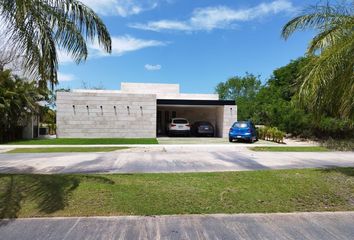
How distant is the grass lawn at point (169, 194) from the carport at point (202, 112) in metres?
20.7

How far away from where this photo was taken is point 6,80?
25297mm

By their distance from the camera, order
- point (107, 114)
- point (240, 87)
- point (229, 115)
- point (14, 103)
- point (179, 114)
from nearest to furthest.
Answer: point (14, 103) < point (107, 114) < point (229, 115) < point (179, 114) < point (240, 87)

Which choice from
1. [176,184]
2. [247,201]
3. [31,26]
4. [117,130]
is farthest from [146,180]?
[117,130]

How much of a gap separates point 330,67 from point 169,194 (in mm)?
5236

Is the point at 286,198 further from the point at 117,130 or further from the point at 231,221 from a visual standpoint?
the point at 117,130

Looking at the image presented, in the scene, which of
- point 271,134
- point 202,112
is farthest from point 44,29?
point 202,112

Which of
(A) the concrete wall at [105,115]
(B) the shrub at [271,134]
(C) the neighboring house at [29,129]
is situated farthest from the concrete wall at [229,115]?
(C) the neighboring house at [29,129]

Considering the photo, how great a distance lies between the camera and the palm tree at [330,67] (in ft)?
30.5

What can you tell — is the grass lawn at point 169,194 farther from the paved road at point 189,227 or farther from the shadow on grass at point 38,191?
the paved road at point 189,227

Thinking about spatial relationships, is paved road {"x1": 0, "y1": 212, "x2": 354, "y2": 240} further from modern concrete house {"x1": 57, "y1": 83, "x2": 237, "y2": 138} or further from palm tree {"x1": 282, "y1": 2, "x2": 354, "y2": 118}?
modern concrete house {"x1": 57, "y1": 83, "x2": 237, "y2": 138}

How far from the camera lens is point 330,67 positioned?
934 cm

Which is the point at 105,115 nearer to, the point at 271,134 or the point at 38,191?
the point at 271,134

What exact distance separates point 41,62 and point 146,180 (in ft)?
12.0

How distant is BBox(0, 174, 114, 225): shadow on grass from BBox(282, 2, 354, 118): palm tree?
5.76 m
